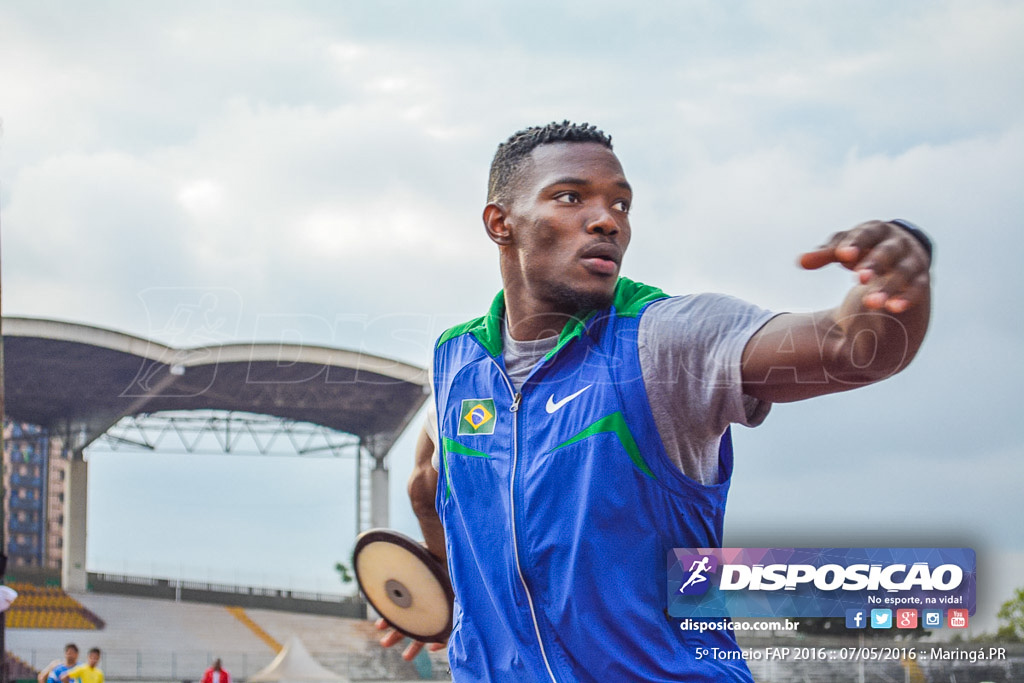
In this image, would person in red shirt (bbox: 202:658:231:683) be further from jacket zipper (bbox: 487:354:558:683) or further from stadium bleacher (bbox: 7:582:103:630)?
jacket zipper (bbox: 487:354:558:683)

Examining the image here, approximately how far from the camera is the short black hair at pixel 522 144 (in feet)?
7.82

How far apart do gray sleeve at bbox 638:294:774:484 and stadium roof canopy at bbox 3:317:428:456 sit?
1834cm

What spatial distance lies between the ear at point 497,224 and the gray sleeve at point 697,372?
1.50ft

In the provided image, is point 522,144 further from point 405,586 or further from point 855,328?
point 405,586

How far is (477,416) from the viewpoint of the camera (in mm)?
2467

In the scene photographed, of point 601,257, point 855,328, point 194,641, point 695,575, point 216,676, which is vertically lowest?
point 194,641

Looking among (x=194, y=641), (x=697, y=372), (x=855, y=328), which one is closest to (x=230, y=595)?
(x=194, y=641)

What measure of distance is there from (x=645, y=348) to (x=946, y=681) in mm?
9602

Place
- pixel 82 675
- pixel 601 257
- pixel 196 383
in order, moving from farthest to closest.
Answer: pixel 196 383 → pixel 82 675 → pixel 601 257

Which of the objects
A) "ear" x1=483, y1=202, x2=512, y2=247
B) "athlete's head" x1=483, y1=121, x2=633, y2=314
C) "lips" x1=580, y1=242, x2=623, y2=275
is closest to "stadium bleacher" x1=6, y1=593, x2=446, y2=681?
"ear" x1=483, y1=202, x2=512, y2=247

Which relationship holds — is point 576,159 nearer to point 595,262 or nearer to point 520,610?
point 595,262

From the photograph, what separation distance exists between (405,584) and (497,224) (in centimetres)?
127

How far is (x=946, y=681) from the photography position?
10.3 meters

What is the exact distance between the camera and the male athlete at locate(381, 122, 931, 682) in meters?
1.97
